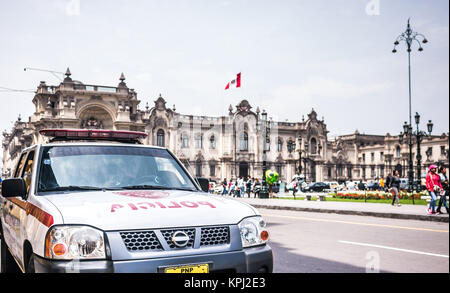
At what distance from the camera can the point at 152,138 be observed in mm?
59469

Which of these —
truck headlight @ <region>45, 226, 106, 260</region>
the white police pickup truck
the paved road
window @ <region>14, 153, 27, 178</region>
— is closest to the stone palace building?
the paved road

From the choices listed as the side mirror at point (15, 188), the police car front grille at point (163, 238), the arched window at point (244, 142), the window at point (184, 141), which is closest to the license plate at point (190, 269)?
the police car front grille at point (163, 238)

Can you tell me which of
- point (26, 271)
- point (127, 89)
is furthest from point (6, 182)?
point (127, 89)

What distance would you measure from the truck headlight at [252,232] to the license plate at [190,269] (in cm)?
48

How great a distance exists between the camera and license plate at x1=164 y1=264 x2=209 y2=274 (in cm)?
312

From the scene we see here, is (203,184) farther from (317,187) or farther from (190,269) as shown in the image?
(317,187)

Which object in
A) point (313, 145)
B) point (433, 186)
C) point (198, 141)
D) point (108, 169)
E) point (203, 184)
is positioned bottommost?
point (433, 186)

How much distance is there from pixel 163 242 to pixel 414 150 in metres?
85.7

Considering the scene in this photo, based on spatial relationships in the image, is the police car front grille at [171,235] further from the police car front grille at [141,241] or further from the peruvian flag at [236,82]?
the peruvian flag at [236,82]

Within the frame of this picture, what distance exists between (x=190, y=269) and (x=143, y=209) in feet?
1.98

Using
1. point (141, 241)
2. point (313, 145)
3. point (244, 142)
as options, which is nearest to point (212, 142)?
point (244, 142)

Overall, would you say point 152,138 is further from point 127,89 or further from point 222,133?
point 222,133

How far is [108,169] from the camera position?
4496 millimetres

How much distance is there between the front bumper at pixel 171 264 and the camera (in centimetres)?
302
